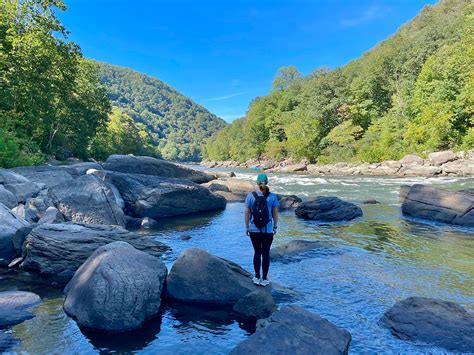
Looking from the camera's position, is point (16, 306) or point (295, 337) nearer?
point (295, 337)

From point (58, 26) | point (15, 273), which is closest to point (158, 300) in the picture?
point (15, 273)

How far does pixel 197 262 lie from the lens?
25.8ft

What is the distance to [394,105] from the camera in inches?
2633

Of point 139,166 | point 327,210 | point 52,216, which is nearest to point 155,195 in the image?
point 52,216

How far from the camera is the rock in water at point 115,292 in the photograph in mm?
6305

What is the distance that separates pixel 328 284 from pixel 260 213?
2705mm

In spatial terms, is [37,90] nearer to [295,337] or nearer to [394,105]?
[295,337]

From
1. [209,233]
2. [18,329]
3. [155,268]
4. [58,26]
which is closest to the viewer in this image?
[18,329]

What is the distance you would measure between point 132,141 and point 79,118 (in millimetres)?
30950

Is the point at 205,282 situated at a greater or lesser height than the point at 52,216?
lesser

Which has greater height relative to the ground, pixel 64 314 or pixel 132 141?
pixel 132 141

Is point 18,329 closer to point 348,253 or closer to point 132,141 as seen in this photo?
point 348,253

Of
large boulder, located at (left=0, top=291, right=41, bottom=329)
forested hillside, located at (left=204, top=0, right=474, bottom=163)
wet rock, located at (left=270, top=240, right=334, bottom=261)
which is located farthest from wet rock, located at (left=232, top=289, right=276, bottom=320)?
forested hillside, located at (left=204, top=0, right=474, bottom=163)

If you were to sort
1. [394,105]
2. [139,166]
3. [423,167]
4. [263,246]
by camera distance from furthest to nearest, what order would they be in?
[394,105]
[423,167]
[139,166]
[263,246]
